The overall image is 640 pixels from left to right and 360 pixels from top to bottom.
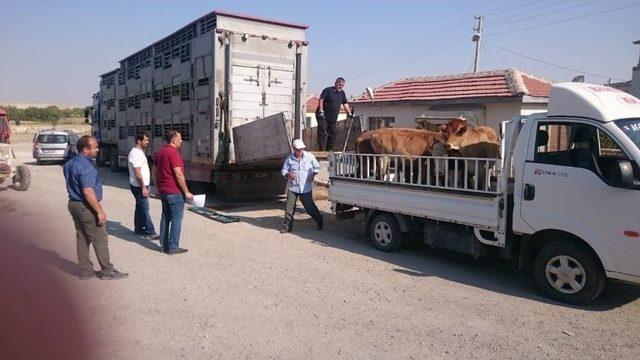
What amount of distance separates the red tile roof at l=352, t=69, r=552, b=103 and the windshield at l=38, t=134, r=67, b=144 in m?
14.0

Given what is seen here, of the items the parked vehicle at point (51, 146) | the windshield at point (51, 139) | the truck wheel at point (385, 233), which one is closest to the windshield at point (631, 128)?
the truck wheel at point (385, 233)

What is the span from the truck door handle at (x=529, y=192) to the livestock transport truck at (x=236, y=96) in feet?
15.9

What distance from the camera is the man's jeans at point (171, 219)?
280 inches

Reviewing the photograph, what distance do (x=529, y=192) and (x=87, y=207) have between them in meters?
5.03

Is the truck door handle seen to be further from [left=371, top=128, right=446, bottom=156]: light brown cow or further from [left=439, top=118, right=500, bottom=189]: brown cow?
[left=371, top=128, right=446, bottom=156]: light brown cow

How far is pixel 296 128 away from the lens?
11672 millimetres

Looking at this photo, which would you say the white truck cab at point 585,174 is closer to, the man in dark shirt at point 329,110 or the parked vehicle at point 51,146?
the man in dark shirt at point 329,110

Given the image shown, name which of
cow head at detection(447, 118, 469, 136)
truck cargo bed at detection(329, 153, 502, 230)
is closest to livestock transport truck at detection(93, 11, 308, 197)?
truck cargo bed at detection(329, 153, 502, 230)

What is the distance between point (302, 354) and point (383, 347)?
2.28 ft

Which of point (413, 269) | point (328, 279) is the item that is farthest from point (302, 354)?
point (413, 269)

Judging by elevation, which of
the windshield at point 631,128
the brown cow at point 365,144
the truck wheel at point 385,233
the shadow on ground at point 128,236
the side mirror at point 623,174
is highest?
the windshield at point 631,128

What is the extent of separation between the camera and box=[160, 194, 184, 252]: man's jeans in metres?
7.11

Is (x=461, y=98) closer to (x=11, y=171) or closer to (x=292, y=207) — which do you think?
(x=292, y=207)

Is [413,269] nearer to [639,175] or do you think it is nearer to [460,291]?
[460,291]
